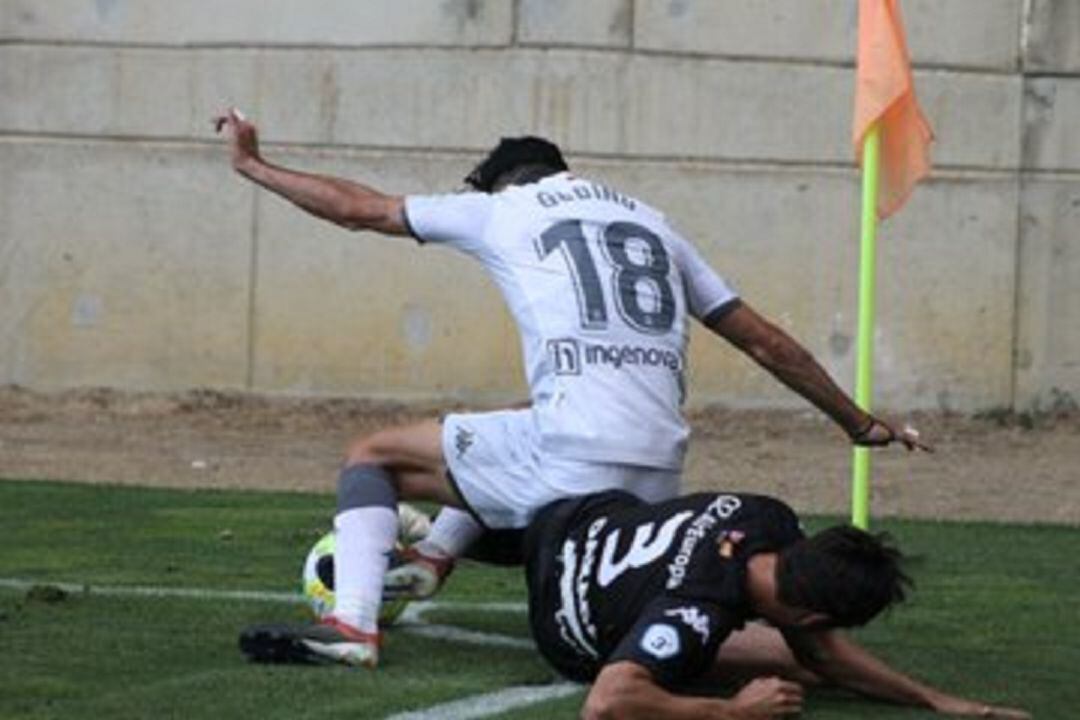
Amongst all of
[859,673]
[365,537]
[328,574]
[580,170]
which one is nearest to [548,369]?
[365,537]

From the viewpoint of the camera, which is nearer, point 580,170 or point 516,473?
point 516,473

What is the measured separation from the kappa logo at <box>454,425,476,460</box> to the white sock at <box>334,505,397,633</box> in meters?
0.26

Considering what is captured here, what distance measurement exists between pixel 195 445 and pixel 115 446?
1.35ft

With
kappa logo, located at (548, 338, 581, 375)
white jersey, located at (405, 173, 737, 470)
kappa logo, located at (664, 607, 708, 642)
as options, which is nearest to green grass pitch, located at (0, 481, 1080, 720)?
kappa logo, located at (664, 607, 708, 642)

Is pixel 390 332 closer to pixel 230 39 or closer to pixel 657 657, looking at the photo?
pixel 230 39

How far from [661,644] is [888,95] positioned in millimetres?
4449

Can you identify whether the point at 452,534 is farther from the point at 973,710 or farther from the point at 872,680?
the point at 973,710

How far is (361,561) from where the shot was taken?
29.6 feet

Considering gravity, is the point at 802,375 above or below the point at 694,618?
above

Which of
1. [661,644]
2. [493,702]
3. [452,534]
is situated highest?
[452,534]

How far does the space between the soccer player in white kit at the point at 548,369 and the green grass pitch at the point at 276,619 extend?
36 centimetres

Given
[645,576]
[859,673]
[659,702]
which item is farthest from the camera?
[859,673]

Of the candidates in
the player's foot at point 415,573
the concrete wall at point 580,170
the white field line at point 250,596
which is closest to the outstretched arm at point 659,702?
the player's foot at point 415,573

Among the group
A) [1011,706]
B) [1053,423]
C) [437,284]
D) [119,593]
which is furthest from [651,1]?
[1011,706]
